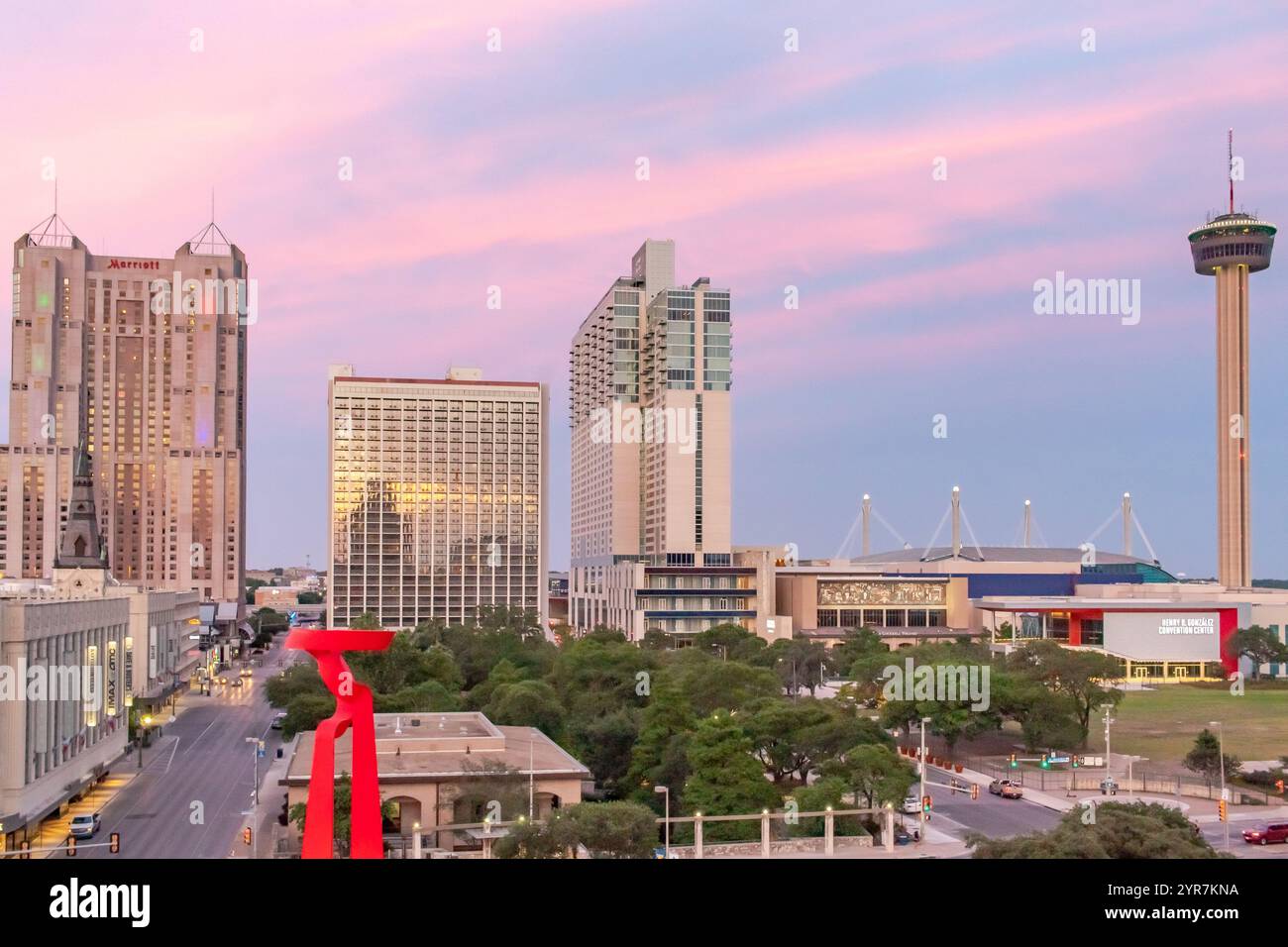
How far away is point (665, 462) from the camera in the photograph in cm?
8262

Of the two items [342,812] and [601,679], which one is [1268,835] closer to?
[342,812]

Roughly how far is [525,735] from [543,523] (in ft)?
238

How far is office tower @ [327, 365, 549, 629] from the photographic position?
10269 cm

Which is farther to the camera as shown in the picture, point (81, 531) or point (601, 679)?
point (81, 531)

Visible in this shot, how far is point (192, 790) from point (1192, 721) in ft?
127

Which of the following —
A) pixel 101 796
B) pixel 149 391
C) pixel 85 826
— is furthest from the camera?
pixel 149 391

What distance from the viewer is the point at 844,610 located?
83562 millimetres

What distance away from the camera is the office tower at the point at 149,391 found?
113 meters

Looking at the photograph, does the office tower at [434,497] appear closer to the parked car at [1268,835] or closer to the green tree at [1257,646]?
the green tree at [1257,646]

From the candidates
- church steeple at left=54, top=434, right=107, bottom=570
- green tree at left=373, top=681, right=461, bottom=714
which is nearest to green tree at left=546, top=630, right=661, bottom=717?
green tree at left=373, top=681, right=461, bottom=714
